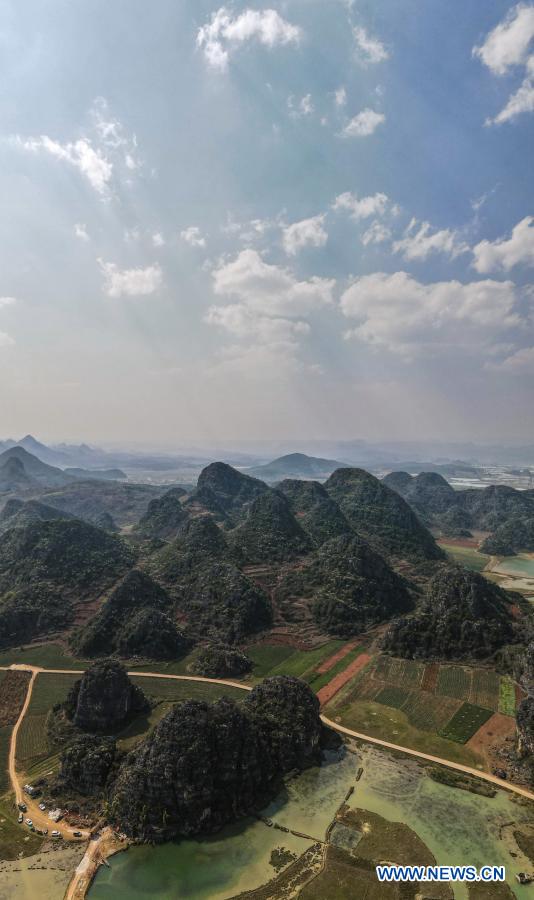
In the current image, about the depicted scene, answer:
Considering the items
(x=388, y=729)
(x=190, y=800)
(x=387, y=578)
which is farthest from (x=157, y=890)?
(x=387, y=578)

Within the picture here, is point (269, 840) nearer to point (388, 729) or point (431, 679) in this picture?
point (388, 729)

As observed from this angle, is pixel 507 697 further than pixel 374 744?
Yes

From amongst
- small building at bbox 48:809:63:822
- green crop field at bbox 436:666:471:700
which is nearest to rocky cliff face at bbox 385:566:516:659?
green crop field at bbox 436:666:471:700

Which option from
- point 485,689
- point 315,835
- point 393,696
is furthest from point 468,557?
point 315,835

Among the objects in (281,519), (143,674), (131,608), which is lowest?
(143,674)

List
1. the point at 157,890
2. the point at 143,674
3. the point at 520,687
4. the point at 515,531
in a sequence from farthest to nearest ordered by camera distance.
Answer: the point at 515,531
the point at 143,674
the point at 520,687
the point at 157,890

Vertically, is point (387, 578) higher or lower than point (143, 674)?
higher

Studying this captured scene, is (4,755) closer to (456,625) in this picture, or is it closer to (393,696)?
(393,696)

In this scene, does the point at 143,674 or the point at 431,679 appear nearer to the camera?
the point at 431,679
